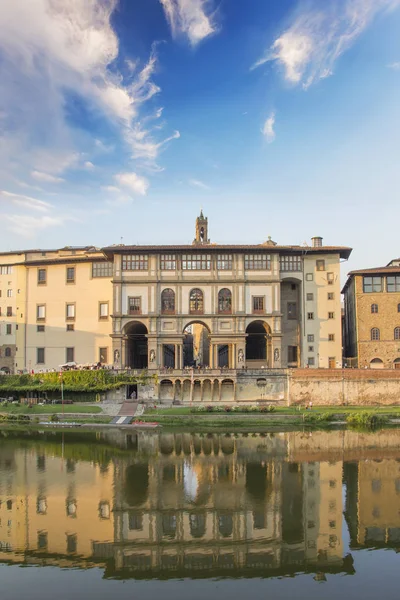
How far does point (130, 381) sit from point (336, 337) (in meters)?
22.8

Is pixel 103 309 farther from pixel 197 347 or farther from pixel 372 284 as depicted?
pixel 197 347

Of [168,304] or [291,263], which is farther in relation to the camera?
[291,263]

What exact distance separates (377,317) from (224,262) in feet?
58.9

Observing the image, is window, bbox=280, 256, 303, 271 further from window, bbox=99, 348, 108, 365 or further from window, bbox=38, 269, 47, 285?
window, bbox=38, 269, 47, 285

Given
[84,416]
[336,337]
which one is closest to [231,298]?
[336,337]

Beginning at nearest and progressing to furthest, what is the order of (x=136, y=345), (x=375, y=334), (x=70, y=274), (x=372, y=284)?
(x=375, y=334) → (x=372, y=284) → (x=70, y=274) → (x=136, y=345)

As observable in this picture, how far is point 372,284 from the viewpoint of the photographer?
58.1 metres

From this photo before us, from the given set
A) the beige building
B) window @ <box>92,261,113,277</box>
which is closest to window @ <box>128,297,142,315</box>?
window @ <box>92,261,113,277</box>

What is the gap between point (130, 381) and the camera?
172 ft

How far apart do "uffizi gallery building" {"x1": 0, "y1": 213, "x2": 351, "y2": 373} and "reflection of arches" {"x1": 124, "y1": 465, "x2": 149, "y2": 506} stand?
73.7ft

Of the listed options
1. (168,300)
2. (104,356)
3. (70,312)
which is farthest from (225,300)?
(70,312)

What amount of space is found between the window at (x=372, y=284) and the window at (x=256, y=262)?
443 inches

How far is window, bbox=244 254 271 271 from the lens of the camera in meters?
56.3

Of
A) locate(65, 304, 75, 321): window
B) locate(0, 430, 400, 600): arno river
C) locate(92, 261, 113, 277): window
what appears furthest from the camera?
locate(65, 304, 75, 321): window
